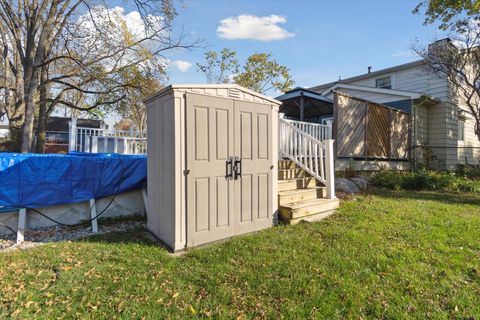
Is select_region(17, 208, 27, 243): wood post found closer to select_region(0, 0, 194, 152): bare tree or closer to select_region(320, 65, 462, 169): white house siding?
select_region(0, 0, 194, 152): bare tree

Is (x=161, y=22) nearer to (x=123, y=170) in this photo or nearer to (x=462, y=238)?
(x=123, y=170)

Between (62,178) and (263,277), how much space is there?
4198 millimetres

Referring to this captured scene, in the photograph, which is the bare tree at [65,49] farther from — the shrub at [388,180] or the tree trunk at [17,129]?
the shrub at [388,180]

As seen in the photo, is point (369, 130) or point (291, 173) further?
point (369, 130)

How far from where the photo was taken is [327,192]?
19.6ft

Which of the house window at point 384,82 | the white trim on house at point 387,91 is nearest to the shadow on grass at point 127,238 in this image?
the white trim on house at point 387,91

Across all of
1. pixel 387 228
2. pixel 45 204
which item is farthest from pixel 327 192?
pixel 45 204

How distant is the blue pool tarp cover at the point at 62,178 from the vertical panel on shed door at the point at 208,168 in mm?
2391

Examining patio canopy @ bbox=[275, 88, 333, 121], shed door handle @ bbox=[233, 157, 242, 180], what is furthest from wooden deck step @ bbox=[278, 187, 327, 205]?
patio canopy @ bbox=[275, 88, 333, 121]

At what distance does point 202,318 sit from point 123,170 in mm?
4119

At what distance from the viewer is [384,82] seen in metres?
14.1

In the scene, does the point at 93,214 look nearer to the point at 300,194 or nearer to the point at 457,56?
the point at 300,194

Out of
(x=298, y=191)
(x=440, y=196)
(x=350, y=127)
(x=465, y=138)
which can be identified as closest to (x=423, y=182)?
(x=440, y=196)

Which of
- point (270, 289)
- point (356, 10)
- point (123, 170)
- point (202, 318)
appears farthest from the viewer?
point (356, 10)
